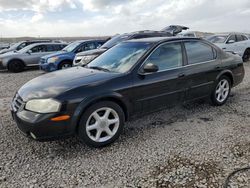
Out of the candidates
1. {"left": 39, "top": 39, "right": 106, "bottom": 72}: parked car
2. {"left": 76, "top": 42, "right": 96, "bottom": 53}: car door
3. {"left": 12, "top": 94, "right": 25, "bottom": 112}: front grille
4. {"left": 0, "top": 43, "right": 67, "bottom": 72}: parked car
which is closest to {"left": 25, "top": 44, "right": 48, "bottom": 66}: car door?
{"left": 0, "top": 43, "right": 67, "bottom": 72}: parked car

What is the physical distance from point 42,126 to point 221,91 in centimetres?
388

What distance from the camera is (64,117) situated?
2.95 m

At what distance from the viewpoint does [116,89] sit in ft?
10.9

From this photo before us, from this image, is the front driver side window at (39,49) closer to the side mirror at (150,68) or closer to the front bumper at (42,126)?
the front bumper at (42,126)

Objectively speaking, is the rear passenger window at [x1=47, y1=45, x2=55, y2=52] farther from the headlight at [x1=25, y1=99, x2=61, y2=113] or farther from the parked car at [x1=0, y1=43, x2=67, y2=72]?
the headlight at [x1=25, y1=99, x2=61, y2=113]

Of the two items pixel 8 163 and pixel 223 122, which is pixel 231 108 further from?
pixel 8 163

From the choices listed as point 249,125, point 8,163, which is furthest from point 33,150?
point 249,125

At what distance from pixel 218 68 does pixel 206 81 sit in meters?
0.48

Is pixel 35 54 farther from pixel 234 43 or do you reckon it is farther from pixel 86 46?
pixel 234 43

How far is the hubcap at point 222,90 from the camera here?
16.3ft

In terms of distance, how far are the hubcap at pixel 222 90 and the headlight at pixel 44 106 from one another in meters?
3.52

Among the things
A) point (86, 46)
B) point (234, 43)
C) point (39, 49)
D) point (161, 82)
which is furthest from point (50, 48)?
point (161, 82)

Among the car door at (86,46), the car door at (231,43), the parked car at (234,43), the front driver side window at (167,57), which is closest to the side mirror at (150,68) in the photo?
the front driver side window at (167,57)

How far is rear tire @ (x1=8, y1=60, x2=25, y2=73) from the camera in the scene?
1094 centimetres
